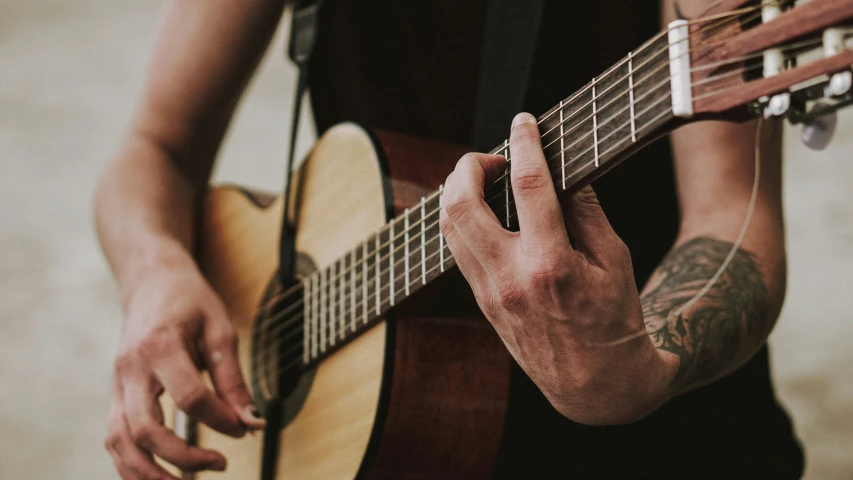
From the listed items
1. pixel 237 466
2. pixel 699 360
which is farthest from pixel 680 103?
pixel 237 466

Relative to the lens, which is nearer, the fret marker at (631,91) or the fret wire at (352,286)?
the fret marker at (631,91)

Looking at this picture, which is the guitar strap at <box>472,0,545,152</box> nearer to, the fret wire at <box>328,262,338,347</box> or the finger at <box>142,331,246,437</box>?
the fret wire at <box>328,262,338,347</box>

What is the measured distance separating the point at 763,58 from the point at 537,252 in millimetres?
191

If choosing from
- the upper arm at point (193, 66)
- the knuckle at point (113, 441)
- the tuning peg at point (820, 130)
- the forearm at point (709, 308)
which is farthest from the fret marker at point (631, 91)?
the upper arm at point (193, 66)

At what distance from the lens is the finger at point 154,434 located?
0.92 meters

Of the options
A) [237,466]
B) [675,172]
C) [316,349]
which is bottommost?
[237,466]

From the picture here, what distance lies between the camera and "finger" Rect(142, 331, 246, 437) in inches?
35.7

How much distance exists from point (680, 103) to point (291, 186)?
2.09 feet

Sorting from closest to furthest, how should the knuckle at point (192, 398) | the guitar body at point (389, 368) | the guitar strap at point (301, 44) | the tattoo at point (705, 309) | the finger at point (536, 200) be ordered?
the finger at point (536, 200), the tattoo at point (705, 309), the guitar body at point (389, 368), the knuckle at point (192, 398), the guitar strap at point (301, 44)

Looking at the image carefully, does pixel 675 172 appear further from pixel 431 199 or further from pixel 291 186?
pixel 291 186

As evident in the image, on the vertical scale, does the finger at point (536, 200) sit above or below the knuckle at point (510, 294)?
above

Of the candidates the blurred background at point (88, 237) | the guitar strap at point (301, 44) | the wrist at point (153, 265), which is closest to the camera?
the wrist at point (153, 265)

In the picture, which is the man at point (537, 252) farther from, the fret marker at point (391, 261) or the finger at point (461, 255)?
the fret marker at point (391, 261)

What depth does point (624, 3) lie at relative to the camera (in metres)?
0.92
